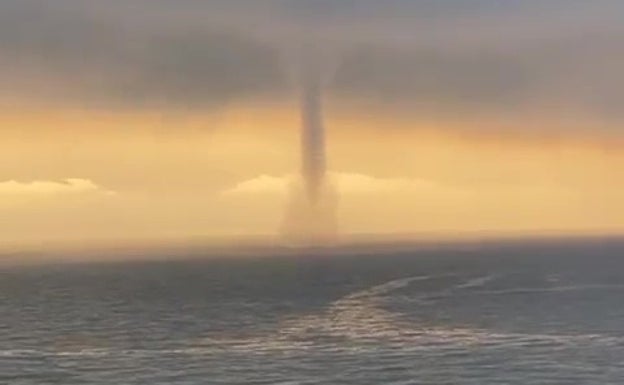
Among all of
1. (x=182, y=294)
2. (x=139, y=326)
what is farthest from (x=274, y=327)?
(x=182, y=294)

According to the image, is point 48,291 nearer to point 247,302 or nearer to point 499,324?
point 247,302

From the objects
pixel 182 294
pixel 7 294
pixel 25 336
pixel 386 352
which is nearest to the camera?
pixel 386 352

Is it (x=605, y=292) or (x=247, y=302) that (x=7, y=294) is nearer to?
(x=247, y=302)

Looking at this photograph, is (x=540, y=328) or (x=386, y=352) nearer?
(x=386, y=352)

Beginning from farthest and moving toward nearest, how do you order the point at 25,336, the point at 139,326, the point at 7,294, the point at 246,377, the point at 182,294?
the point at 7,294, the point at 182,294, the point at 139,326, the point at 25,336, the point at 246,377

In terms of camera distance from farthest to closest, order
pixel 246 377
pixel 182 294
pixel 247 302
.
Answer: pixel 182 294 → pixel 247 302 → pixel 246 377

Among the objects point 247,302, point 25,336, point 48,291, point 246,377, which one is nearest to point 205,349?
point 246,377
